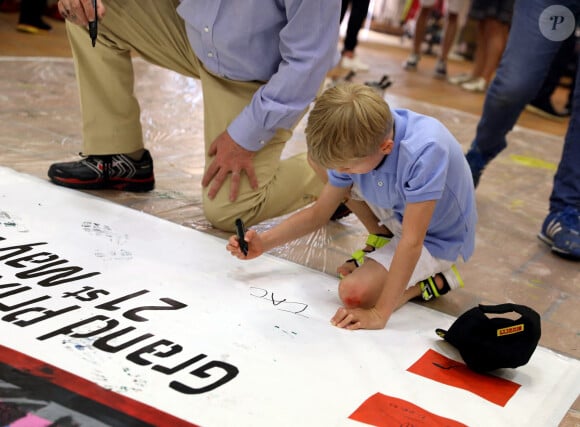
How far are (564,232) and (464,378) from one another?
797 millimetres

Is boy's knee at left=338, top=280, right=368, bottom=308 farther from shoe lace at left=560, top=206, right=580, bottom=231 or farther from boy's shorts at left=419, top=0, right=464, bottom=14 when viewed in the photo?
boy's shorts at left=419, top=0, right=464, bottom=14

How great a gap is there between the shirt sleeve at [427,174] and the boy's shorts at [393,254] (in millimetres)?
154

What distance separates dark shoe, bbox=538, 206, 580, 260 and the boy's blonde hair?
819 mm

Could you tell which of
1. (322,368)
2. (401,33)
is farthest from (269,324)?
(401,33)

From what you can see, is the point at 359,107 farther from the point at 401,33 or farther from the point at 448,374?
the point at 401,33

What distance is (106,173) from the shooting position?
1821 millimetres

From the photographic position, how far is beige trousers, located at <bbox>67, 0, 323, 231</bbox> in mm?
1698

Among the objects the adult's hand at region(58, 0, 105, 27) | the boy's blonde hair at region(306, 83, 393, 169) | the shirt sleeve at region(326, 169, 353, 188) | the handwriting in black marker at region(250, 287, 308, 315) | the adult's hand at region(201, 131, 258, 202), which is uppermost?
the adult's hand at region(58, 0, 105, 27)

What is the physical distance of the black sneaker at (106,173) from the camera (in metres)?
1.77

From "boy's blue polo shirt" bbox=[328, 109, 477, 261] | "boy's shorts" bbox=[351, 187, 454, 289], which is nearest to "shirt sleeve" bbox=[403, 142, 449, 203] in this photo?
"boy's blue polo shirt" bbox=[328, 109, 477, 261]

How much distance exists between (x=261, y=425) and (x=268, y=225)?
2.82 feet

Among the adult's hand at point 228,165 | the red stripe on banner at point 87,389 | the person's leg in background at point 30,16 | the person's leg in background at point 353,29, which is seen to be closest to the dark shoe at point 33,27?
the person's leg in background at point 30,16

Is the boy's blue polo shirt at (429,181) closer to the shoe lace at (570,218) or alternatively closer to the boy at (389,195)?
the boy at (389,195)

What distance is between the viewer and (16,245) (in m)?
1.39
